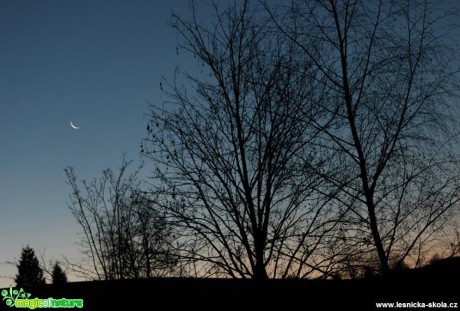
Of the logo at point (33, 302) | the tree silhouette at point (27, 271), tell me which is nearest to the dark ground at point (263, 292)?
the logo at point (33, 302)

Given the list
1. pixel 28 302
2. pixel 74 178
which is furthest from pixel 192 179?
pixel 74 178

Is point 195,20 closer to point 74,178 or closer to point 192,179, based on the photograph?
point 192,179

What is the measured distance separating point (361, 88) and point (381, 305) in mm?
3717

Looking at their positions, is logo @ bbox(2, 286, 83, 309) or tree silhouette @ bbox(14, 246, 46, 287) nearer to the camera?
logo @ bbox(2, 286, 83, 309)

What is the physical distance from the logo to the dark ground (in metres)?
0.04

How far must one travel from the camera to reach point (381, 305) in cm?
323

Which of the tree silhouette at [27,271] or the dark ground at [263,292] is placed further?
the tree silhouette at [27,271]

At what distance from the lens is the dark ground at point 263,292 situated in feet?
9.99

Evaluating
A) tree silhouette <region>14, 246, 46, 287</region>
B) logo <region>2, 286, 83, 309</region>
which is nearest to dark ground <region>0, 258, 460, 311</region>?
logo <region>2, 286, 83, 309</region>

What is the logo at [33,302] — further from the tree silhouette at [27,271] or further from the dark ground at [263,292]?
the tree silhouette at [27,271]

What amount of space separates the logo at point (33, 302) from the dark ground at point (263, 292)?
1.7 inches

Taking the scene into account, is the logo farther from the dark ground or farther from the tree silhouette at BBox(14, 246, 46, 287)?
the tree silhouette at BBox(14, 246, 46, 287)

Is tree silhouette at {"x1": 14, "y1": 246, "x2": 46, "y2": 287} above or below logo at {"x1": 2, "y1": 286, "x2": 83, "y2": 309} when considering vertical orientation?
above

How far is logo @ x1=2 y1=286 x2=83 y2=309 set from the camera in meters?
2.99
